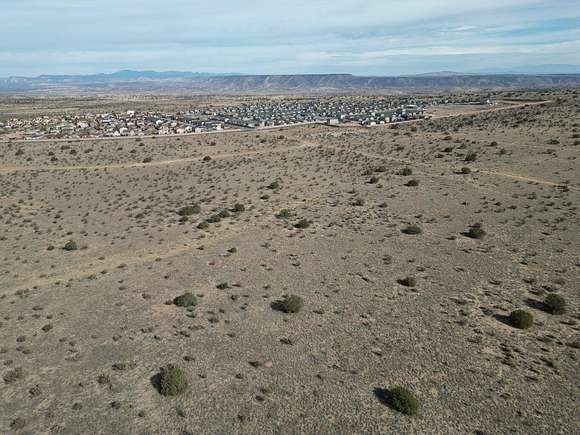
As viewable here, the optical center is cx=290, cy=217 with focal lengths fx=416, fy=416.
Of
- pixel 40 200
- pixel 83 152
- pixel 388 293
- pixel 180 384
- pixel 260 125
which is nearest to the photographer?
pixel 180 384

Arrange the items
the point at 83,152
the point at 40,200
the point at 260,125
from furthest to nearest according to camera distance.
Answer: the point at 260,125 → the point at 83,152 → the point at 40,200

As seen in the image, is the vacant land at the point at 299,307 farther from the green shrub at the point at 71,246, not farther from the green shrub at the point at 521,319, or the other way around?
the green shrub at the point at 71,246

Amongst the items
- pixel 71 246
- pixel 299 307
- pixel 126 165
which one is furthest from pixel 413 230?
pixel 126 165

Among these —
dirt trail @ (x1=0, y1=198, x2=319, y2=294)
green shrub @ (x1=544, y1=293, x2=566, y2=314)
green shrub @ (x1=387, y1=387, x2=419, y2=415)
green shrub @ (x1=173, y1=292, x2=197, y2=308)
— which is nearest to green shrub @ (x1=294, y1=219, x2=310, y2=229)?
dirt trail @ (x1=0, y1=198, x2=319, y2=294)

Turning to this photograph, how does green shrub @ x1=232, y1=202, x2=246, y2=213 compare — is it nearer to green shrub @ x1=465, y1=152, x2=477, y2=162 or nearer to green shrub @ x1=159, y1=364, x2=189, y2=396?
green shrub @ x1=159, y1=364, x2=189, y2=396

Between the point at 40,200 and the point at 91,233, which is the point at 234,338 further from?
the point at 40,200

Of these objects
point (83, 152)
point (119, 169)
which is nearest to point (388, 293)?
point (119, 169)
